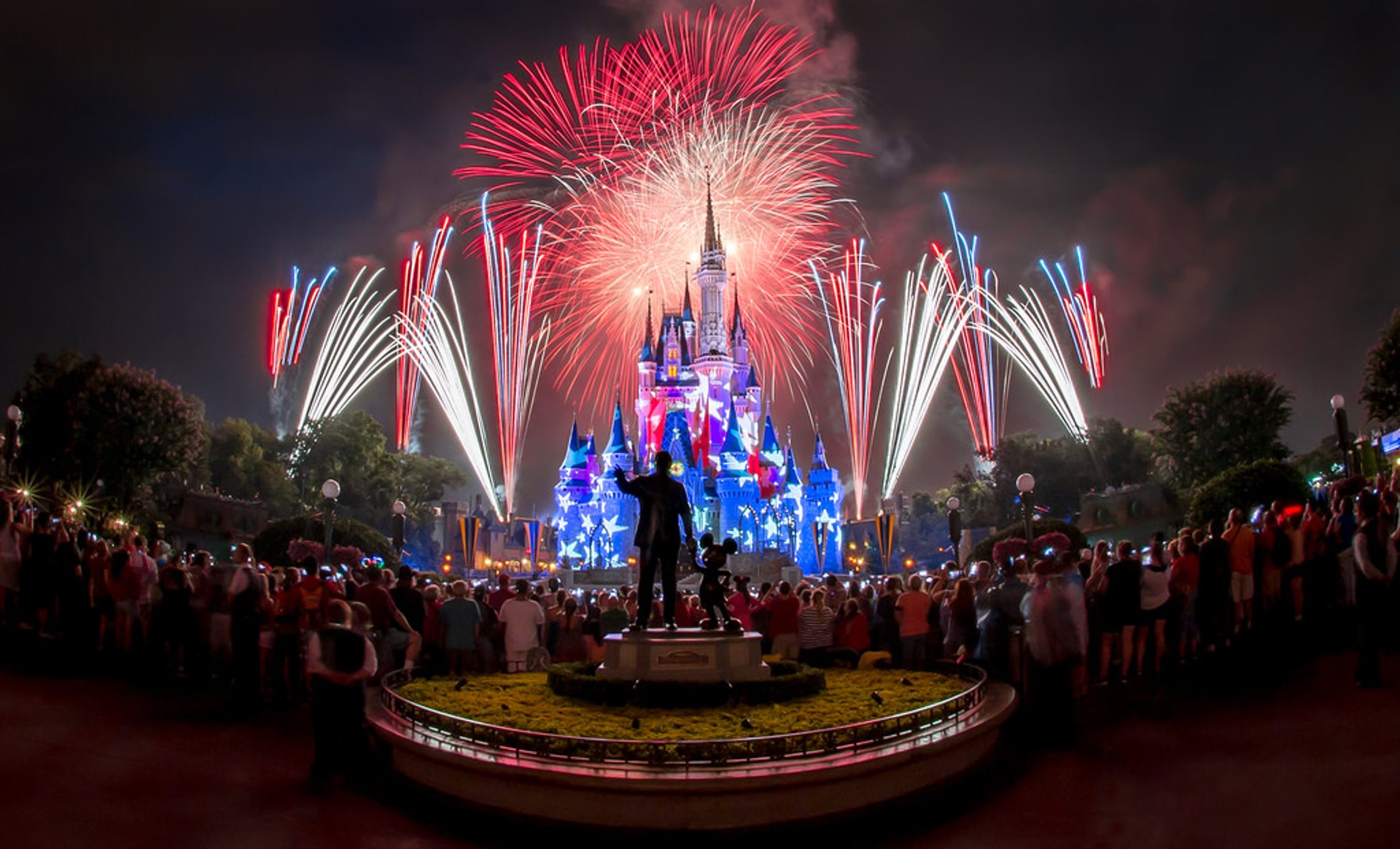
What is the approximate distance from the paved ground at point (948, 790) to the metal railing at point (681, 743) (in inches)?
21.0

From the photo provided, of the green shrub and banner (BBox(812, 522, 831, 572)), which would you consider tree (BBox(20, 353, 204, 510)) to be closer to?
the green shrub

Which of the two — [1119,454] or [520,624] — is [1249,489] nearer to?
[520,624]

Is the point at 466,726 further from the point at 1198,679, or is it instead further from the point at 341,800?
the point at 1198,679

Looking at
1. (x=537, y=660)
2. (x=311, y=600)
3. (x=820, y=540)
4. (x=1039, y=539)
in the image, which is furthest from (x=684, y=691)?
(x=820, y=540)

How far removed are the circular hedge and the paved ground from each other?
2361 millimetres

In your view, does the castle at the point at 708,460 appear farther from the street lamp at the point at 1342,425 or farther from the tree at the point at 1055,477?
the street lamp at the point at 1342,425

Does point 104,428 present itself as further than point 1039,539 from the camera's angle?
Yes

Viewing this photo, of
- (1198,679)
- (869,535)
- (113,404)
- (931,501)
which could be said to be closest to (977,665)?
(1198,679)

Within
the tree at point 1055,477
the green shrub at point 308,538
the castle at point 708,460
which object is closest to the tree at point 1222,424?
the tree at point 1055,477

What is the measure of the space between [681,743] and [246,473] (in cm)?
7545

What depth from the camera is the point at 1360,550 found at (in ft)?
31.4

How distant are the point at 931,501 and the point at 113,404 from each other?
78121mm

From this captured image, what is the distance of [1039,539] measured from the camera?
1209 inches

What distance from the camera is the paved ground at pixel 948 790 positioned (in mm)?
7129
